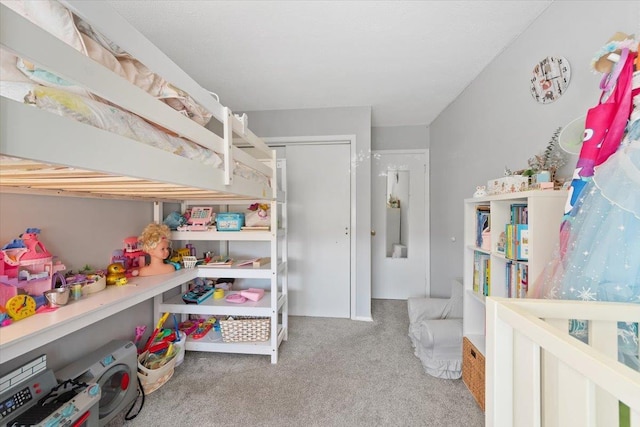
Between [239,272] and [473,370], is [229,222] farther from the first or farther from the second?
[473,370]

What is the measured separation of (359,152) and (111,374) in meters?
2.58

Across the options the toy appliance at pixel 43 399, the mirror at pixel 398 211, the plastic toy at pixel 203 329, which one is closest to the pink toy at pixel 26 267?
the toy appliance at pixel 43 399

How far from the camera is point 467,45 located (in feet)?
5.49

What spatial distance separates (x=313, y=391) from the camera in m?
1.58

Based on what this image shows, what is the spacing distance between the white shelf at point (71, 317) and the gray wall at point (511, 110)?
7.79ft

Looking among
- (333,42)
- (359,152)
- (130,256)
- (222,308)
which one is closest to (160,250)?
(130,256)

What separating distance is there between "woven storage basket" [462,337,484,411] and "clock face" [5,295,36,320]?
224 centimetres

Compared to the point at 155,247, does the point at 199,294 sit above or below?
below

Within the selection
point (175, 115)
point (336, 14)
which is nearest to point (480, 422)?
point (175, 115)

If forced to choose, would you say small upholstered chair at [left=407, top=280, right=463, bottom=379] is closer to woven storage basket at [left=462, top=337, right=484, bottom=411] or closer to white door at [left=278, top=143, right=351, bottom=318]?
woven storage basket at [left=462, top=337, right=484, bottom=411]

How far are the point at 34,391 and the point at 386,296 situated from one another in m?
3.11

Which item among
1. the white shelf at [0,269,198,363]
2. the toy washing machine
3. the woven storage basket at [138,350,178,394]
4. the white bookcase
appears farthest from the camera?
the woven storage basket at [138,350,178,394]

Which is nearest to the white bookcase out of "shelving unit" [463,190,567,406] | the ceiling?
"shelving unit" [463,190,567,406]

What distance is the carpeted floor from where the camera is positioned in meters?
1.37
